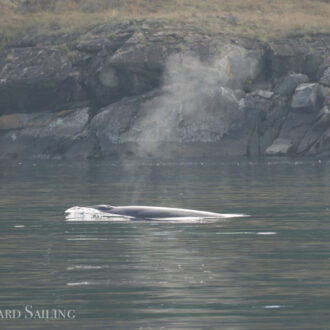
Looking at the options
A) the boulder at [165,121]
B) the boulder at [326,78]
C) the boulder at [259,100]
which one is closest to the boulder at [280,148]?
the boulder at [165,121]

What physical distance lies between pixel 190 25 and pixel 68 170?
32.6 meters

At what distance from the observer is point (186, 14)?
9294 cm

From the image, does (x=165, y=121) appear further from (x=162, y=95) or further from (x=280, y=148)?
(x=280, y=148)

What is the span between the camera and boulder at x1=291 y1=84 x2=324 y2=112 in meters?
75.2

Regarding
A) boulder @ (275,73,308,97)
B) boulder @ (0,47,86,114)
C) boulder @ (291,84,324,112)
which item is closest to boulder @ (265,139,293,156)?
boulder @ (291,84,324,112)

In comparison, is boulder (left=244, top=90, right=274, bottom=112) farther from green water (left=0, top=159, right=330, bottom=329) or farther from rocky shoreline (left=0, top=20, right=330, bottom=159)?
green water (left=0, top=159, right=330, bottom=329)

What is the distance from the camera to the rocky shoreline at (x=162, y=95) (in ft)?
249

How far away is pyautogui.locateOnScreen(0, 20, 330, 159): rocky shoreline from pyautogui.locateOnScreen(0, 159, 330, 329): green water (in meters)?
38.8

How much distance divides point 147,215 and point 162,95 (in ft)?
174

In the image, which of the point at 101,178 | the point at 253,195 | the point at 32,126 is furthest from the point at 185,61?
the point at 253,195

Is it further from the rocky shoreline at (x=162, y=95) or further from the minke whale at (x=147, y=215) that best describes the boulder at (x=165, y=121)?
the minke whale at (x=147, y=215)

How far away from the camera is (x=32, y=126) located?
268 ft

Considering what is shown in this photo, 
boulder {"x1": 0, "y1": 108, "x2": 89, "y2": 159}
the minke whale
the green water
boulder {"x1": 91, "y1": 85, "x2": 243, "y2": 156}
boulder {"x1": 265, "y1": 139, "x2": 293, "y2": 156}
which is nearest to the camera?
the green water

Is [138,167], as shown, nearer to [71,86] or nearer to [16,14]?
[71,86]
